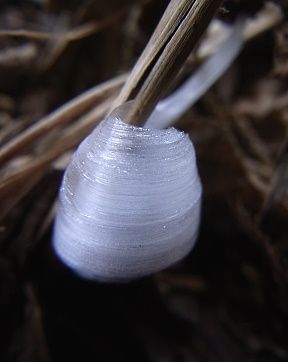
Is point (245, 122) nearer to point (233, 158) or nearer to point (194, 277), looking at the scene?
point (233, 158)

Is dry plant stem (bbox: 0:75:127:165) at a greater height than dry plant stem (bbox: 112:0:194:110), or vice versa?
dry plant stem (bbox: 112:0:194:110)

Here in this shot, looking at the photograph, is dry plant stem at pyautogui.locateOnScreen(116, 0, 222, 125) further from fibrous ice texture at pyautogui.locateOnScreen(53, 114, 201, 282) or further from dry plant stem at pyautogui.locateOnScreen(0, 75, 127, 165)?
dry plant stem at pyautogui.locateOnScreen(0, 75, 127, 165)

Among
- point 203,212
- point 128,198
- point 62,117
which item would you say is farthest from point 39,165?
point 203,212

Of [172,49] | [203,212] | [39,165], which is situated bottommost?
[203,212]

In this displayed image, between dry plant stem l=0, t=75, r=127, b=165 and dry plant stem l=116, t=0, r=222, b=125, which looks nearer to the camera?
dry plant stem l=116, t=0, r=222, b=125

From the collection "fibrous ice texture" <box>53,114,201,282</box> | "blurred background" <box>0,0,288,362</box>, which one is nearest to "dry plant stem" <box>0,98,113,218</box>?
"blurred background" <box>0,0,288,362</box>

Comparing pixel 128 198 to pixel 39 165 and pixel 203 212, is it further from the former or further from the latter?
pixel 203 212
